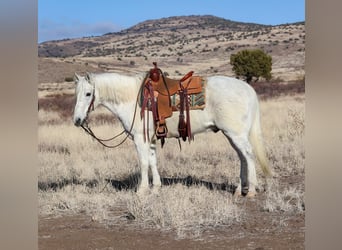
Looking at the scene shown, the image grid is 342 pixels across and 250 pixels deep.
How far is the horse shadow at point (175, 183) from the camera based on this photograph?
350 cm

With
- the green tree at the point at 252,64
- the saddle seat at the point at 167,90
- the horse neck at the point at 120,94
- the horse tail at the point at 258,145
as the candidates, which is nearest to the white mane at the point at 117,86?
the horse neck at the point at 120,94

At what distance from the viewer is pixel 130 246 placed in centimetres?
268

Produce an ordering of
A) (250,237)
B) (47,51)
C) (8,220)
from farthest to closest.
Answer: (47,51), (250,237), (8,220)

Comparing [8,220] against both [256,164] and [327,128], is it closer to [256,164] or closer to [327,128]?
[327,128]

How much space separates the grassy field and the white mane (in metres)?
0.67

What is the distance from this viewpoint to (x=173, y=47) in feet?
18.9

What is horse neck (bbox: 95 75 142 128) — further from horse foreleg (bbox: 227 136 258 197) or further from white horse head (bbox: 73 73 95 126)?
horse foreleg (bbox: 227 136 258 197)

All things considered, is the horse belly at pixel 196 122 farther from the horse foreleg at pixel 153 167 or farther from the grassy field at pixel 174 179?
the grassy field at pixel 174 179

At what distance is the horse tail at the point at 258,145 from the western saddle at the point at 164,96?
1.45ft

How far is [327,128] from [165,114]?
82.8 inches

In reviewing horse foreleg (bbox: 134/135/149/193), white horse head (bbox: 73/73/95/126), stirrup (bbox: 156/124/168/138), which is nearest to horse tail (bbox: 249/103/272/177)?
stirrup (bbox: 156/124/168/138)

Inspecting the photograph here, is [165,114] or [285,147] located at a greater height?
[165,114]

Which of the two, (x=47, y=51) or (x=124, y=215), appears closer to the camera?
(x=124, y=215)

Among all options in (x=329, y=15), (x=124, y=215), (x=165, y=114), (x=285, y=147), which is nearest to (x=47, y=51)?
(x=165, y=114)
